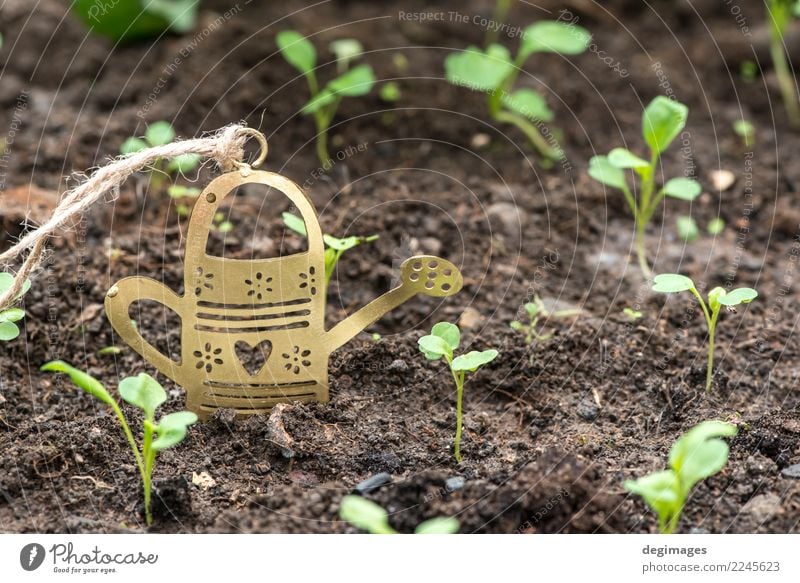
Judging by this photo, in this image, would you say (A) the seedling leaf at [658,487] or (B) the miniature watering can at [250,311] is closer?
(A) the seedling leaf at [658,487]

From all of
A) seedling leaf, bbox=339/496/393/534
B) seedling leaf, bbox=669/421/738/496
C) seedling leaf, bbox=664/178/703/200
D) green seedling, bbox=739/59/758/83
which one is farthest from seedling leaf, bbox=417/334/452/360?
green seedling, bbox=739/59/758/83

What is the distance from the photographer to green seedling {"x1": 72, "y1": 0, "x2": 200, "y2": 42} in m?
3.29

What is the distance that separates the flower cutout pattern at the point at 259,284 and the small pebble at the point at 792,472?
0.96 metres

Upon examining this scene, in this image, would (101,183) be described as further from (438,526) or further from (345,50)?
(345,50)

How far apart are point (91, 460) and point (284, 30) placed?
1850 millimetres

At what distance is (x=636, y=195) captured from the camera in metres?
2.81

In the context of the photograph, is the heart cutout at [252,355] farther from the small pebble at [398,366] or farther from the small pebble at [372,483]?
the small pebble at [372,483]

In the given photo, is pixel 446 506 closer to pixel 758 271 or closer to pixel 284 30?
pixel 758 271

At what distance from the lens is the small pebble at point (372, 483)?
1743 millimetres

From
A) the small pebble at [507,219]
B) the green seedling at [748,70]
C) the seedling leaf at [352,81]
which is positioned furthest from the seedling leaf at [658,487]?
the green seedling at [748,70]

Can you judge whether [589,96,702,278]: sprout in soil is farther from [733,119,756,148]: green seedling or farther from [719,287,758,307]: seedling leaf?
[733,119,756,148]: green seedling
